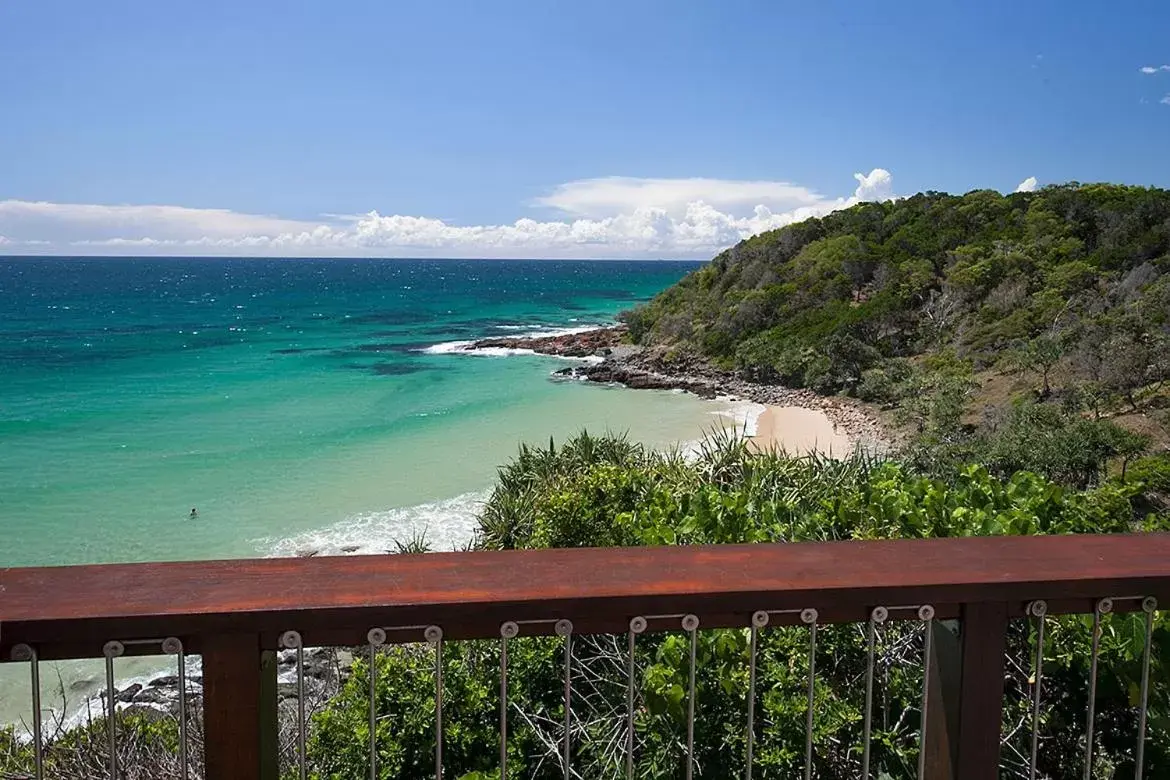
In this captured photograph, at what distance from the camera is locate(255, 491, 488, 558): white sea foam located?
1346 centimetres

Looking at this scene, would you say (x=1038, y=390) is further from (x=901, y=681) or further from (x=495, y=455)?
(x=901, y=681)

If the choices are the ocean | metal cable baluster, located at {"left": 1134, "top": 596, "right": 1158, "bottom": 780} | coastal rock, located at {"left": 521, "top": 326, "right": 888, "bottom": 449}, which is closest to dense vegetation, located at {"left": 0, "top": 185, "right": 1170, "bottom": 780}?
metal cable baluster, located at {"left": 1134, "top": 596, "right": 1158, "bottom": 780}

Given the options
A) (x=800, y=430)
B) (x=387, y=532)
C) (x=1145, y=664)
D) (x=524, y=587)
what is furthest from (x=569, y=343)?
(x=524, y=587)

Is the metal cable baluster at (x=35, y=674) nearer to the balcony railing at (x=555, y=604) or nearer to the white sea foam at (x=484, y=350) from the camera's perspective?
the balcony railing at (x=555, y=604)

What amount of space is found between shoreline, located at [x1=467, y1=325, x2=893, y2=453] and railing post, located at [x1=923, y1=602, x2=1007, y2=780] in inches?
511

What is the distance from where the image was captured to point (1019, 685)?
3.39m

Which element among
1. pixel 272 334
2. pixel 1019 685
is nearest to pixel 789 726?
pixel 1019 685

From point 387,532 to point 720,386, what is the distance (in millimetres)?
16122

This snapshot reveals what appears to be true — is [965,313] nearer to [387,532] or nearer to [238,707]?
[387,532]

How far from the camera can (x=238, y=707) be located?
4.57 feet

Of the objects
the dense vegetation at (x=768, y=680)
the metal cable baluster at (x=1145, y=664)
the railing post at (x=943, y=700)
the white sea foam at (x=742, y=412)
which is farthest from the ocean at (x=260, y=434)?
the metal cable baluster at (x=1145, y=664)

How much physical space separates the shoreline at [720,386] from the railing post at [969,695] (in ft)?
42.6

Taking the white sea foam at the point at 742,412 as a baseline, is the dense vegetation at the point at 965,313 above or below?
above

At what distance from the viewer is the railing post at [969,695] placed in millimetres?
1534
